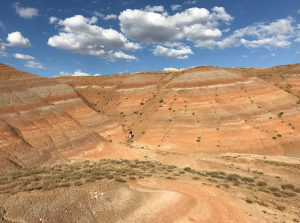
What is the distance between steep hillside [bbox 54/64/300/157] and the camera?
95.2 ft

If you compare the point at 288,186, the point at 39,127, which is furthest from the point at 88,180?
the point at 39,127

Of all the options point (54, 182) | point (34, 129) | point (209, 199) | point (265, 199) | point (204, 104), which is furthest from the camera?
point (204, 104)

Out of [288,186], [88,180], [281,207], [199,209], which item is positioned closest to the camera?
[199,209]

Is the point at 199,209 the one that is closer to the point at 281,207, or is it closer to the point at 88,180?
the point at 281,207

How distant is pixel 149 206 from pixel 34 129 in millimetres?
21645

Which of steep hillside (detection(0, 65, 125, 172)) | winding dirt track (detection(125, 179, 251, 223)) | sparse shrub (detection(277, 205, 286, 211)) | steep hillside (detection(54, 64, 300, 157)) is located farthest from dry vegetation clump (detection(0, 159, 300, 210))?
steep hillside (detection(54, 64, 300, 157))

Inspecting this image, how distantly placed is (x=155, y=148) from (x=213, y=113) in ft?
42.2

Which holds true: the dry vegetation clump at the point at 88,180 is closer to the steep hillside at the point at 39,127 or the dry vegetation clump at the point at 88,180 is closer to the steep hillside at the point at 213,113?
the steep hillside at the point at 39,127

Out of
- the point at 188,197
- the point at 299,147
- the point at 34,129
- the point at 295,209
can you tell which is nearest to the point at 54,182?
the point at 188,197

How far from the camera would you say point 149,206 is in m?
9.39

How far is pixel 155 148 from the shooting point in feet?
97.9

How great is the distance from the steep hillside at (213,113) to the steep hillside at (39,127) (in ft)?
25.9

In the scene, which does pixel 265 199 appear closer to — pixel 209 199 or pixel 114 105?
pixel 209 199

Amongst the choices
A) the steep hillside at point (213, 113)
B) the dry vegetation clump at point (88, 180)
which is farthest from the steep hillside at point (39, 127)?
the steep hillside at point (213, 113)
